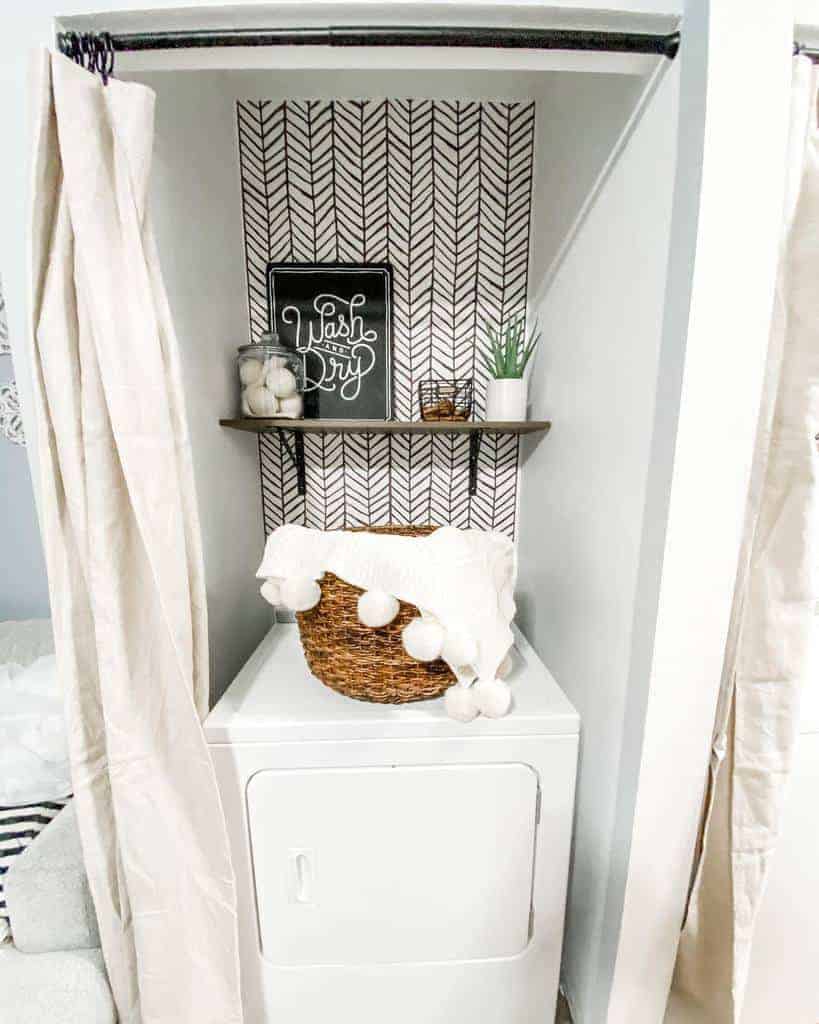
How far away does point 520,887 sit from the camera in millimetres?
942

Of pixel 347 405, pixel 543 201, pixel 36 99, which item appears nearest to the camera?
pixel 36 99

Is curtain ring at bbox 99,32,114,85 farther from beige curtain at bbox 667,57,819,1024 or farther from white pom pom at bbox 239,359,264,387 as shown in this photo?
beige curtain at bbox 667,57,819,1024

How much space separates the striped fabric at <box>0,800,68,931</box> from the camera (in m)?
0.91

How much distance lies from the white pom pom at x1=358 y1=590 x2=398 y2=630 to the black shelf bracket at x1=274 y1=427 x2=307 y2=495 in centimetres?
74

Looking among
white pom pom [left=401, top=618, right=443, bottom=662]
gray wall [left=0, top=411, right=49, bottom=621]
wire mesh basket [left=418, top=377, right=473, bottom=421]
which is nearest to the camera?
white pom pom [left=401, top=618, right=443, bottom=662]

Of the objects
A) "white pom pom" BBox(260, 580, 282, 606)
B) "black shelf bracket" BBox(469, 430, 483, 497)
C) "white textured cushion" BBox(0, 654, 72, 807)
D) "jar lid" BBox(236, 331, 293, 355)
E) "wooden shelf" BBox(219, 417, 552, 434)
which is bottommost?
"white textured cushion" BBox(0, 654, 72, 807)

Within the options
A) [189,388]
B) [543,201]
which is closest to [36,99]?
[189,388]

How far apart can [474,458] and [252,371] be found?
70 cm

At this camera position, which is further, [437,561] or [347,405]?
[347,405]

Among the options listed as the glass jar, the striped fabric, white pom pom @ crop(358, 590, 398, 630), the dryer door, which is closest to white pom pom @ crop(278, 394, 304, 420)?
the glass jar

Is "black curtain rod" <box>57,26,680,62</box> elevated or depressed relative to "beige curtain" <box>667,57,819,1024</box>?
elevated

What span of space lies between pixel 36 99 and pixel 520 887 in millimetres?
1642

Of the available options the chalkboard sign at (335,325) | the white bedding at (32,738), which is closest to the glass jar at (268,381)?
the chalkboard sign at (335,325)

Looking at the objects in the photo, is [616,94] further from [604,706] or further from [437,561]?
[604,706]
